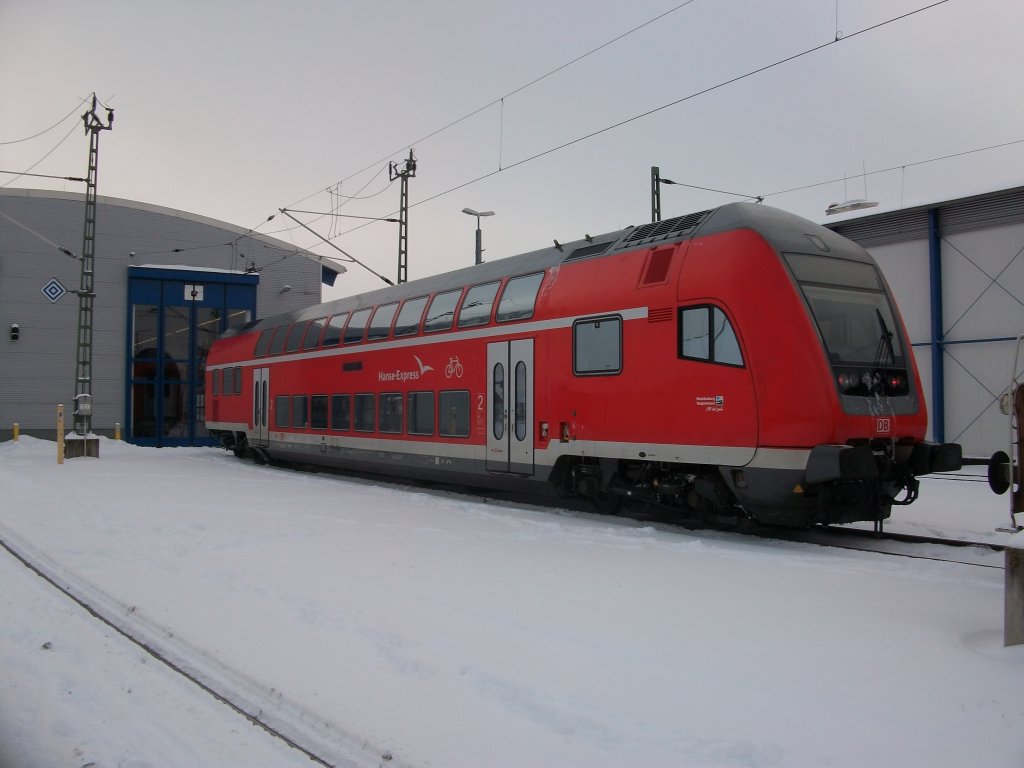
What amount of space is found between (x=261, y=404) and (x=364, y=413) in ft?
18.2

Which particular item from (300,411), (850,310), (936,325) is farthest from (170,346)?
(850,310)

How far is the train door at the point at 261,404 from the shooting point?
63.6 ft

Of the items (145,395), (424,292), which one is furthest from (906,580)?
(145,395)

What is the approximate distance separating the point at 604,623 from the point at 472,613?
903mm

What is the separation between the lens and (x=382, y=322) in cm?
1487

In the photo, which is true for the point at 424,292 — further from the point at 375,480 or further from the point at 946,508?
the point at 946,508

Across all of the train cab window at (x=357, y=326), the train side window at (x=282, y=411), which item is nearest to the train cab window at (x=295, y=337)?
the train side window at (x=282, y=411)

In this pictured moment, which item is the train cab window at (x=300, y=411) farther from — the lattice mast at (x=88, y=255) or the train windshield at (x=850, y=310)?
the train windshield at (x=850, y=310)

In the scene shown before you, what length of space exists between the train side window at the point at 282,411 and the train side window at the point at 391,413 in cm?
441

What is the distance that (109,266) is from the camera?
1151 inches

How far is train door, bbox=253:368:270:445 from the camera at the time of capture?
→ 1938 centimetres

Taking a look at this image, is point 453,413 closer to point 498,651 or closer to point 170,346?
point 498,651

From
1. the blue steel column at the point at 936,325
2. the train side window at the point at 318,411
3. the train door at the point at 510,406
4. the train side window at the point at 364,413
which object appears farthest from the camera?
the blue steel column at the point at 936,325

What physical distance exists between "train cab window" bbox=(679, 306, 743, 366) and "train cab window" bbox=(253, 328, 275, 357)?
1306cm
